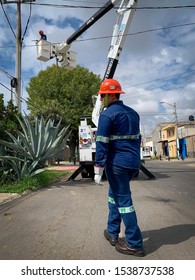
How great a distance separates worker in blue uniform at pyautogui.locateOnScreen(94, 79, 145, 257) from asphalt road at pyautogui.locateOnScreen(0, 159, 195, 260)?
34 centimetres

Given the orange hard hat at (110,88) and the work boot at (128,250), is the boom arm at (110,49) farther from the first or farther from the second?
the work boot at (128,250)

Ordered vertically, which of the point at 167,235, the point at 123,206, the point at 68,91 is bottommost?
the point at 167,235

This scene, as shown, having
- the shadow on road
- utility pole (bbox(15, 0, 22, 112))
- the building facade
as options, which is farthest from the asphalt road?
the building facade

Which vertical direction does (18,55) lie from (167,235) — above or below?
above

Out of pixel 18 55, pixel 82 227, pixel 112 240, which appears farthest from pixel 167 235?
pixel 18 55

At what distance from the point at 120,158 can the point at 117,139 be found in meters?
0.24

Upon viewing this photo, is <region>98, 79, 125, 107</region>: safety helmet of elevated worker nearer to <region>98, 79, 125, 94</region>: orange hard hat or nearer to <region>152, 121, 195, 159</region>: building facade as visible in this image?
<region>98, 79, 125, 94</region>: orange hard hat

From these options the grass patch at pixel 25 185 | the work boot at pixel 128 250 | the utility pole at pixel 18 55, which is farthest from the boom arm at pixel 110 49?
the work boot at pixel 128 250

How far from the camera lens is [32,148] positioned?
9.70 m

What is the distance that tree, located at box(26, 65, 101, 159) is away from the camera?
3089cm

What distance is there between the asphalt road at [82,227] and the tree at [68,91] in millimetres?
23670

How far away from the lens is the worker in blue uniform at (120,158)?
11.7ft

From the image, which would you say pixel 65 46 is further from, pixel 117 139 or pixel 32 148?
pixel 117 139

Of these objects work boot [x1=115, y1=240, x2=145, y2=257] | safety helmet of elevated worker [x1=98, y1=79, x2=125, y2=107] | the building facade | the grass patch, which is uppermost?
the building facade
